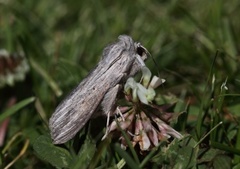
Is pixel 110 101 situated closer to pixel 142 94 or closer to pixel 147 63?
pixel 142 94

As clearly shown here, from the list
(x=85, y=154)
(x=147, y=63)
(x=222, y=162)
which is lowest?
(x=222, y=162)

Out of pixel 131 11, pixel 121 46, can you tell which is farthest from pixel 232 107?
pixel 131 11

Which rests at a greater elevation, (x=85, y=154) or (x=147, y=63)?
(x=85, y=154)

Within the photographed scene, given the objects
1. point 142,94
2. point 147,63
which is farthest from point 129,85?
point 147,63

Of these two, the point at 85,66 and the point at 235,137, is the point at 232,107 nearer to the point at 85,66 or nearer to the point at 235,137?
the point at 235,137

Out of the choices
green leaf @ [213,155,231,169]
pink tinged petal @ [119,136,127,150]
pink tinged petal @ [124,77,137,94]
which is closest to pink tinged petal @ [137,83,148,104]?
pink tinged petal @ [124,77,137,94]

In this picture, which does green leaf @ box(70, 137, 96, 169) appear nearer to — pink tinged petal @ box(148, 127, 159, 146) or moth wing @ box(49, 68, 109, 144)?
moth wing @ box(49, 68, 109, 144)
